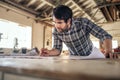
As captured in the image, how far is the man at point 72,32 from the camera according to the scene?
1826 mm

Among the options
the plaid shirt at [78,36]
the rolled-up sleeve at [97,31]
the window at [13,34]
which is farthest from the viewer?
the window at [13,34]

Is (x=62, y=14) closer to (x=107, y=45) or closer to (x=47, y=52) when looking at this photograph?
(x=47, y=52)

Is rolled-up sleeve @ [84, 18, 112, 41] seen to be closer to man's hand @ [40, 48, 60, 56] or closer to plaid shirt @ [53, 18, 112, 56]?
plaid shirt @ [53, 18, 112, 56]

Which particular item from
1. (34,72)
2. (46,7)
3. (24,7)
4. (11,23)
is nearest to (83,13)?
(46,7)

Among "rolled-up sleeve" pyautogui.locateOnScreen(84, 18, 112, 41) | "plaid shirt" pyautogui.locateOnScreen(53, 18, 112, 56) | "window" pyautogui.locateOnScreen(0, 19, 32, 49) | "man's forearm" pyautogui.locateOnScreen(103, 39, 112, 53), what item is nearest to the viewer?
"man's forearm" pyautogui.locateOnScreen(103, 39, 112, 53)

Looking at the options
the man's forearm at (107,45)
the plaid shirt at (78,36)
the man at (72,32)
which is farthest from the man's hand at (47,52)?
the man's forearm at (107,45)

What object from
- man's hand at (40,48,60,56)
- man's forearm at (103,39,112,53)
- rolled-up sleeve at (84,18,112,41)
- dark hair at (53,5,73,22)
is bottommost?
man's hand at (40,48,60,56)

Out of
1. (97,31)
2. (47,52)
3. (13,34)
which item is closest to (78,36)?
(97,31)

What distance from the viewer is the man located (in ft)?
5.99

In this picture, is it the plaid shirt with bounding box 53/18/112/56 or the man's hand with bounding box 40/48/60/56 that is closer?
the man's hand with bounding box 40/48/60/56

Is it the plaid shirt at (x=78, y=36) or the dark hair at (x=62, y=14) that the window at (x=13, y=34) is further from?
the dark hair at (x=62, y=14)

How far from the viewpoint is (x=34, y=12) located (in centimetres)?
698

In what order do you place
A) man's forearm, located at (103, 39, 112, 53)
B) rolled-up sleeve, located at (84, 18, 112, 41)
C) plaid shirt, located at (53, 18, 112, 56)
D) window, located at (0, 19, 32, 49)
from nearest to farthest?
1. man's forearm, located at (103, 39, 112, 53)
2. rolled-up sleeve, located at (84, 18, 112, 41)
3. plaid shirt, located at (53, 18, 112, 56)
4. window, located at (0, 19, 32, 49)

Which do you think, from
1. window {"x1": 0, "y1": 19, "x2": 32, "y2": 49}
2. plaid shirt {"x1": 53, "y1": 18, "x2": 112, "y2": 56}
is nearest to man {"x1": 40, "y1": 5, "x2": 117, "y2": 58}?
plaid shirt {"x1": 53, "y1": 18, "x2": 112, "y2": 56}
